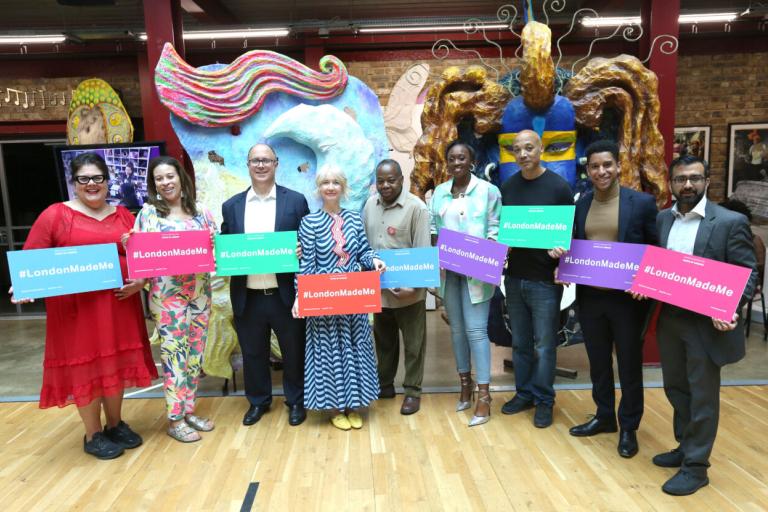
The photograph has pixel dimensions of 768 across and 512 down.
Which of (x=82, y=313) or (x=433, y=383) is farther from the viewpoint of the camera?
(x=433, y=383)

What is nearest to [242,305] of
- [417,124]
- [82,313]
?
[82,313]

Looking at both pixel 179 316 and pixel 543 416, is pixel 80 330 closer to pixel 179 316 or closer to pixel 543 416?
pixel 179 316

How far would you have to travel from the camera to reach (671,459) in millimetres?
2592

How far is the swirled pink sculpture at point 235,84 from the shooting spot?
3.63 meters

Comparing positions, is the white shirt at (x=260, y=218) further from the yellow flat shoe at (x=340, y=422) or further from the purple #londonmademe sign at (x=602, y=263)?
the purple #londonmademe sign at (x=602, y=263)

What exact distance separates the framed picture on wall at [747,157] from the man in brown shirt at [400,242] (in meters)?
6.04

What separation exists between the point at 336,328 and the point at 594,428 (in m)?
1.58

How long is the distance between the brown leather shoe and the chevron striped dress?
0.90 feet

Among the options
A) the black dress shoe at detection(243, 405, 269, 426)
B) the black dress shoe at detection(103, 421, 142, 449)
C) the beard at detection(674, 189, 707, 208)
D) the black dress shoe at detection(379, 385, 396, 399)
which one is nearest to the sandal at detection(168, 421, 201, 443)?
the black dress shoe at detection(103, 421, 142, 449)

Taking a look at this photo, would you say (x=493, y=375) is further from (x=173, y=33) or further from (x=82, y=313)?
(x=173, y=33)

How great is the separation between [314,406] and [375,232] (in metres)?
1.09

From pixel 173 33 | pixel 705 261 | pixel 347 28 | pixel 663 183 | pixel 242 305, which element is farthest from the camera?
pixel 347 28

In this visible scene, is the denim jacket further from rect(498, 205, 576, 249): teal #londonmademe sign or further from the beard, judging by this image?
the beard

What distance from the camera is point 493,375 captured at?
409 centimetres
